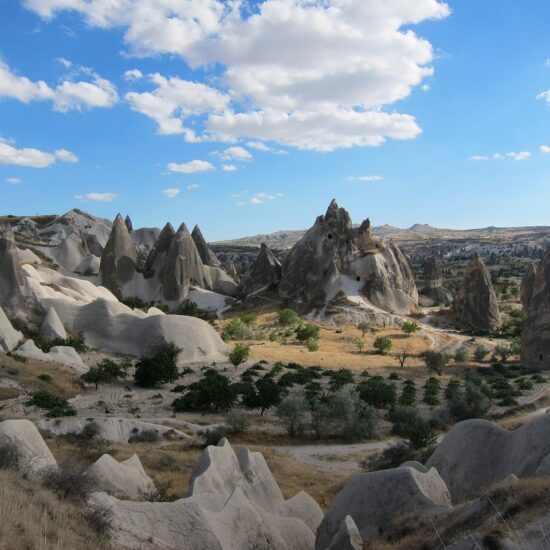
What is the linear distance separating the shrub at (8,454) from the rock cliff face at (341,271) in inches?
1509

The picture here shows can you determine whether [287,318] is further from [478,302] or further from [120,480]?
[120,480]

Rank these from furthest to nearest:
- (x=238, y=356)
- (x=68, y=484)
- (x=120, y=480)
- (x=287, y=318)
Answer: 1. (x=287, y=318)
2. (x=238, y=356)
3. (x=120, y=480)
4. (x=68, y=484)

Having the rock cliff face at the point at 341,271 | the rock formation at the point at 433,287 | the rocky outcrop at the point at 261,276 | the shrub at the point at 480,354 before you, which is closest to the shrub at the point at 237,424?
the shrub at the point at 480,354

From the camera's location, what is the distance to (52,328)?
97.1 ft

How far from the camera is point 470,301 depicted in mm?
44812

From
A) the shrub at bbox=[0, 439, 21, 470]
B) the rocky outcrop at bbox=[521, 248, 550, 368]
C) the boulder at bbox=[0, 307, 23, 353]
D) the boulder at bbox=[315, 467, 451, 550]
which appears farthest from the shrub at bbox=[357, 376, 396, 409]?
the boulder at bbox=[0, 307, 23, 353]

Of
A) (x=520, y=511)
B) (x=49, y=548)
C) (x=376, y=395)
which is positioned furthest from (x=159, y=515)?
(x=376, y=395)

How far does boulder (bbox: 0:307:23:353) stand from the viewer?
2627 cm

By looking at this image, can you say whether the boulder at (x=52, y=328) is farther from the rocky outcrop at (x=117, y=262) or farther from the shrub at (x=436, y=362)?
the shrub at (x=436, y=362)

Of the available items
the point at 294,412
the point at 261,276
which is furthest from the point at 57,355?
the point at 261,276

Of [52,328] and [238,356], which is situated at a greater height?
[52,328]

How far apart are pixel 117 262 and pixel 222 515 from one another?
4443 centimetres

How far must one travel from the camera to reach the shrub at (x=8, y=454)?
8.29 m

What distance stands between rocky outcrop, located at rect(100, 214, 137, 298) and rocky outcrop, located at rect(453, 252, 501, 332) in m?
29.3
